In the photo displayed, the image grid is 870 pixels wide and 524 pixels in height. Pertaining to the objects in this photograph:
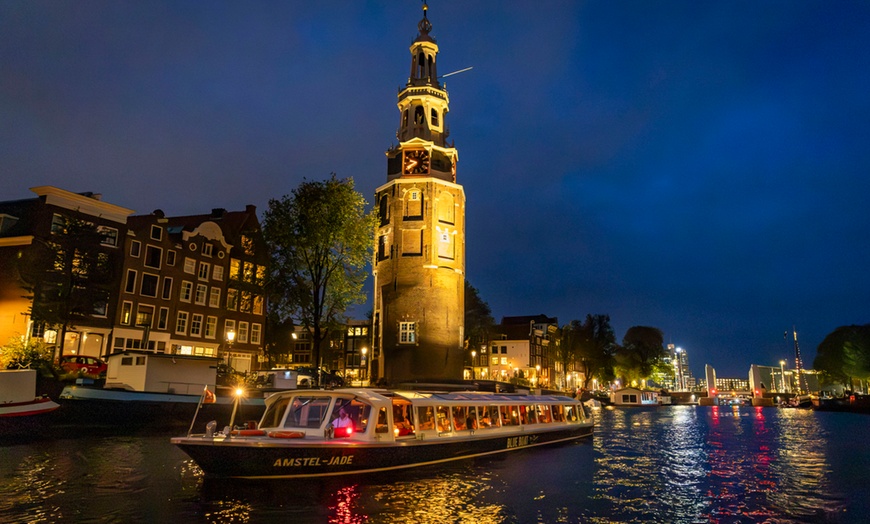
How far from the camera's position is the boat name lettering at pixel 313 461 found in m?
17.6

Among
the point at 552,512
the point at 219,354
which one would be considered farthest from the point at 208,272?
the point at 552,512

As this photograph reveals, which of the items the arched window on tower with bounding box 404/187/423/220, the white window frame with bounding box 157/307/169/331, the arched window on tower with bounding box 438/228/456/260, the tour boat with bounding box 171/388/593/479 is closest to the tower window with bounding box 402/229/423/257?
the arched window on tower with bounding box 404/187/423/220

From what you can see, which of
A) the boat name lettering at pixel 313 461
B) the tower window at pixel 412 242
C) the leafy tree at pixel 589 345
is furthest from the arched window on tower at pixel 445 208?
the leafy tree at pixel 589 345

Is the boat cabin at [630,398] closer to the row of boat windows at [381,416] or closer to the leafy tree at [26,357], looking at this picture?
the row of boat windows at [381,416]

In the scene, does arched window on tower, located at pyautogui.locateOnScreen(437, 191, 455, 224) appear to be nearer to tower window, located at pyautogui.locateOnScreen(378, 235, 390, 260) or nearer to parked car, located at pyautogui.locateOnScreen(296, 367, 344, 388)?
tower window, located at pyautogui.locateOnScreen(378, 235, 390, 260)

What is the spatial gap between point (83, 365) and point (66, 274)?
676 cm

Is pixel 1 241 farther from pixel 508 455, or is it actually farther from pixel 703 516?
pixel 703 516

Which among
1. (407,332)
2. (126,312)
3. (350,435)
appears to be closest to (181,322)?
(126,312)

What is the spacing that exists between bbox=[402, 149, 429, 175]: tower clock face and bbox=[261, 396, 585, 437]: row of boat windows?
112ft

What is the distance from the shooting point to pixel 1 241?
4406 cm

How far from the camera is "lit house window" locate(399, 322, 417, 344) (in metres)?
54.5

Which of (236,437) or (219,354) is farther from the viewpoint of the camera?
(219,354)

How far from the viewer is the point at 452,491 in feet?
58.5

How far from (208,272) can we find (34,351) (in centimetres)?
2011
